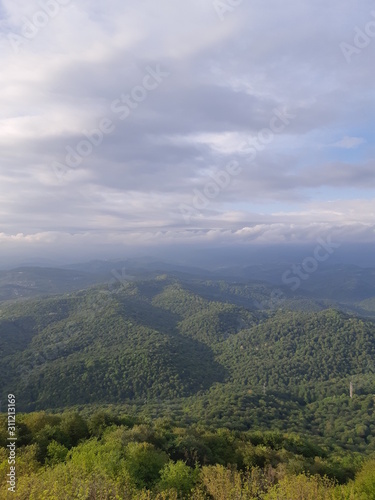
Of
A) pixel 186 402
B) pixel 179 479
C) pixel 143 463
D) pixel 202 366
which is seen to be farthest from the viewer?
pixel 202 366

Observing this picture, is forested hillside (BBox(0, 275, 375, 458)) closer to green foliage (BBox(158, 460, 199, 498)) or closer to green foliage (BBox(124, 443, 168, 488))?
green foliage (BBox(124, 443, 168, 488))

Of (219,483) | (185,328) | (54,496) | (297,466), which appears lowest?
(185,328)

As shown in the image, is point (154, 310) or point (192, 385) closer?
point (192, 385)

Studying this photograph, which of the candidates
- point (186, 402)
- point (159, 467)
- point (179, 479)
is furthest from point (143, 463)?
point (186, 402)

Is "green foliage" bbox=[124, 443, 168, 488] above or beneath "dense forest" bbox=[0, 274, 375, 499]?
above

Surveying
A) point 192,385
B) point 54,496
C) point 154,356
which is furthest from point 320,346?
point 54,496

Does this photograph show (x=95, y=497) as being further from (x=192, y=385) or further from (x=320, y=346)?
(x=320, y=346)

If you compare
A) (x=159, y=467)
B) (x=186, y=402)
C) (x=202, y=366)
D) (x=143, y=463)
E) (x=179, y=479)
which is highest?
(x=179, y=479)

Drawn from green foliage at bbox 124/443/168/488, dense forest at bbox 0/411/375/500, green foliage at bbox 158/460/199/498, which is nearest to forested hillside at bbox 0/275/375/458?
dense forest at bbox 0/411/375/500

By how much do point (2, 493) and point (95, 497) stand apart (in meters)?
3.64

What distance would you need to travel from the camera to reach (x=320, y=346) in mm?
120250

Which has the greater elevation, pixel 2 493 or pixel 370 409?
pixel 2 493

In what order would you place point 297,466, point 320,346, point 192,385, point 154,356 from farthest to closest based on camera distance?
1. point 320,346
2. point 154,356
3. point 192,385
4. point 297,466

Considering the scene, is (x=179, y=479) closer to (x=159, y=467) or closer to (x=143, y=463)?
(x=159, y=467)
